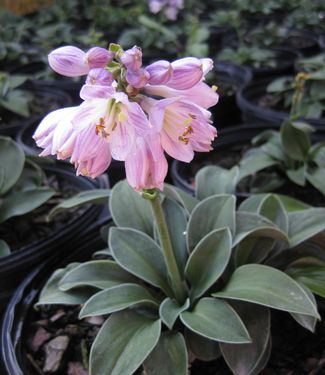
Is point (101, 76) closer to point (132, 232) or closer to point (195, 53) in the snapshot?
point (132, 232)

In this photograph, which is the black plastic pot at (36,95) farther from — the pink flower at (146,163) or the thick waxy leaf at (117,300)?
the pink flower at (146,163)

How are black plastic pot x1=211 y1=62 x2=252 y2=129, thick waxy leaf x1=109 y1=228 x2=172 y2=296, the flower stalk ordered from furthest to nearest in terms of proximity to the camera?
black plastic pot x1=211 y1=62 x2=252 y2=129, thick waxy leaf x1=109 y1=228 x2=172 y2=296, the flower stalk

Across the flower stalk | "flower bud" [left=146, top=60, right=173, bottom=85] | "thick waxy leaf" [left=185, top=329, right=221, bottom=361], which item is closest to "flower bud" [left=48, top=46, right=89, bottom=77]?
"flower bud" [left=146, top=60, right=173, bottom=85]

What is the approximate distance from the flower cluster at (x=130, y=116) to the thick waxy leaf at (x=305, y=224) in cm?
43

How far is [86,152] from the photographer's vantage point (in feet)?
2.35

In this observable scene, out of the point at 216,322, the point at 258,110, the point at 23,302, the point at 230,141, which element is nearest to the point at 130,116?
the point at 216,322

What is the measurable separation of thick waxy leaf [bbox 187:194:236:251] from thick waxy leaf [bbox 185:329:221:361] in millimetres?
198

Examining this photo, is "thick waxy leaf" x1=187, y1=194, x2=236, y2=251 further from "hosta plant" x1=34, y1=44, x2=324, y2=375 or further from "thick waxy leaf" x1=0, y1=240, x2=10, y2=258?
"thick waxy leaf" x1=0, y1=240, x2=10, y2=258

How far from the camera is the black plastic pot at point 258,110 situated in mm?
1988

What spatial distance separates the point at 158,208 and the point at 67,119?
240 millimetres

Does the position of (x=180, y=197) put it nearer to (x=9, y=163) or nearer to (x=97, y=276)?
(x=97, y=276)

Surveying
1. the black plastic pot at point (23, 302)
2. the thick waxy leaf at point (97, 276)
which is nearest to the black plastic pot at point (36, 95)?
the black plastic pot at point (23, 302)

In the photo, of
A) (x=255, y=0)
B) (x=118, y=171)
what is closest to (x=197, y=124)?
(x=118, y=171)

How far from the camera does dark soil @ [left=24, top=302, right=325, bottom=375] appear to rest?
101 centimetres
